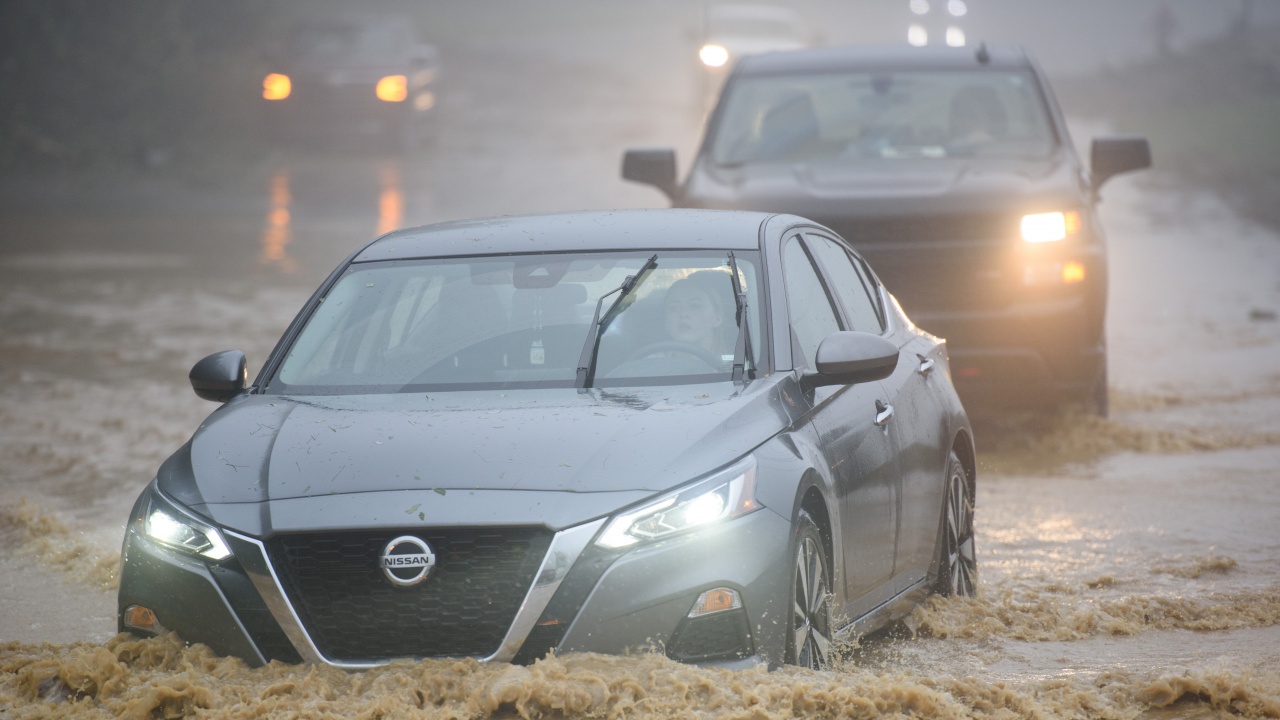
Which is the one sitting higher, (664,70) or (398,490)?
(664,70)

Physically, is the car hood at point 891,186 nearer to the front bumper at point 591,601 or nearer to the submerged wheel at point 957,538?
the submerged wheel at point 957,538

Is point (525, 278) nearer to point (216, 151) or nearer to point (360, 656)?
point (360, 656)

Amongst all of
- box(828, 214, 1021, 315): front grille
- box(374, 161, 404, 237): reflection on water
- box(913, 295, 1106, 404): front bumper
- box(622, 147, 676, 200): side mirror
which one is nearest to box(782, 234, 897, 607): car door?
box(828, 214, 1021, 315): front grille

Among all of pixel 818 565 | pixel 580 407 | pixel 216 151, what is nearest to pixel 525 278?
pixel 580 407

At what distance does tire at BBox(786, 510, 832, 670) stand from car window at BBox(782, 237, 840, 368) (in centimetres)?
74

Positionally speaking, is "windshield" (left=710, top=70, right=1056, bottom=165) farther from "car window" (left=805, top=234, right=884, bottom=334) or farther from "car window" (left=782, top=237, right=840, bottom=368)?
"car window" (left=782, top=237, right=840, bottom=368)

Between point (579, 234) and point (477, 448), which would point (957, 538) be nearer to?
point (579, 234)

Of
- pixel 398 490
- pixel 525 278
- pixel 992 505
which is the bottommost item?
pixel 992 505

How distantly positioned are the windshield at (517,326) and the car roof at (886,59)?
19.0ft

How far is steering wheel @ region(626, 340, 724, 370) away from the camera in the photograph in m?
A: 5.67

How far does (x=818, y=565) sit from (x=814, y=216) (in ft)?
16.5

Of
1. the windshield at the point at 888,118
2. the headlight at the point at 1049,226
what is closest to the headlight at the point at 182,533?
the headlight at the point at 1049,226

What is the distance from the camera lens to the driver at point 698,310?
5766 mm

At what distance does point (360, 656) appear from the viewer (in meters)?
4.64
